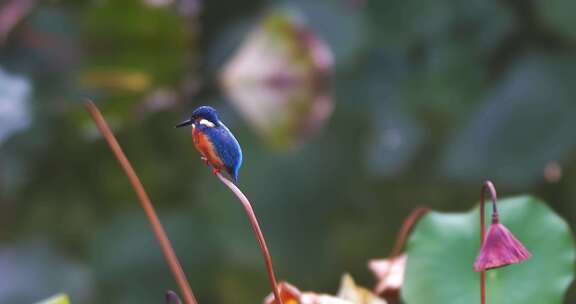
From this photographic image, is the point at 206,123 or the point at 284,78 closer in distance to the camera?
the point at 206,123

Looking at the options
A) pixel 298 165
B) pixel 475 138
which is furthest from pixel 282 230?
pixel 475 138

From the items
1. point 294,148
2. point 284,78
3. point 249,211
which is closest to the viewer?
point 249,211

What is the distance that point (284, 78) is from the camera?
1.63 feet

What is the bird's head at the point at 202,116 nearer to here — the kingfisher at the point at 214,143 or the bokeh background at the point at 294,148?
the kingfisher at the point at 214,143

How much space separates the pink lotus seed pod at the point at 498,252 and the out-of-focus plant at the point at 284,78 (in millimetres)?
318

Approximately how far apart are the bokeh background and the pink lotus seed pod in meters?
0.39

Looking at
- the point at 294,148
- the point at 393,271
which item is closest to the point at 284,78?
the point at 294,148

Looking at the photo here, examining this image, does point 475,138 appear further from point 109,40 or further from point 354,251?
point 109,40

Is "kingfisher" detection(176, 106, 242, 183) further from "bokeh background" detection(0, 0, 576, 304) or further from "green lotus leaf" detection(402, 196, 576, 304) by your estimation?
"bokeh background" detection(0, 0, 576, 304)

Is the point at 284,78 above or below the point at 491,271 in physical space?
above

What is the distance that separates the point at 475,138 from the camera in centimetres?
65

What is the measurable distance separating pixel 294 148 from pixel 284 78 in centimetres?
16

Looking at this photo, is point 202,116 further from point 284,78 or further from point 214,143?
point 284,78

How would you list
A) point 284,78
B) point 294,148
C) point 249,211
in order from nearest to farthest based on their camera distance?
point 249,211, point 284,78, point 294,148
